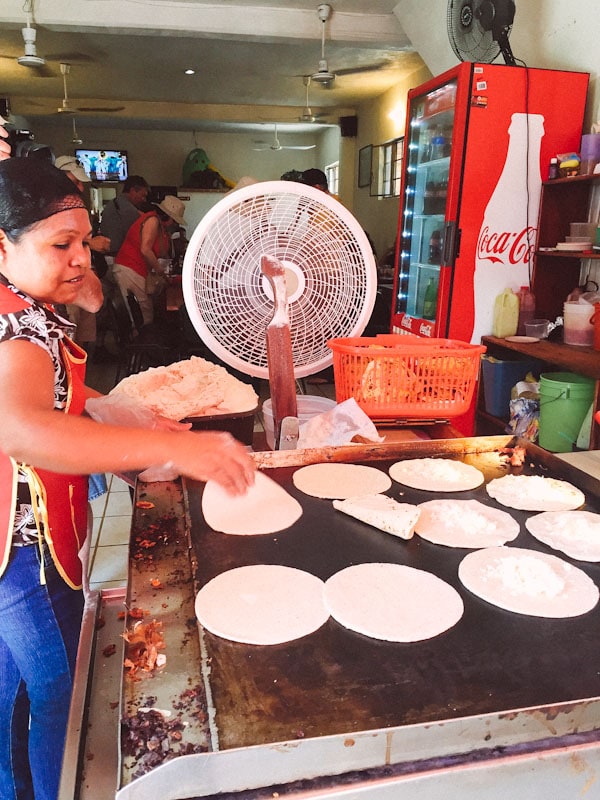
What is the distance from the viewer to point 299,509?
1442 mm

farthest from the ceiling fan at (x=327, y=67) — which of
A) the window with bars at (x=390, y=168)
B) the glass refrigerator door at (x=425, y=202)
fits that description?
the glass refrigerator door at (x=425, y=202)

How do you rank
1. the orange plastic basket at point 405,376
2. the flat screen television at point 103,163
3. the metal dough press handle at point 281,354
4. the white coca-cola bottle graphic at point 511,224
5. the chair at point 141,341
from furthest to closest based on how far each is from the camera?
the flat screen television at point 103,163 → the chair at point 141,341 → the white coca-cola bottle graphic at point 511,224 → the orange plastic basket at point 405,376 → the metal dough press handle at point 281,354

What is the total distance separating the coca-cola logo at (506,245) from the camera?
12.1 ft

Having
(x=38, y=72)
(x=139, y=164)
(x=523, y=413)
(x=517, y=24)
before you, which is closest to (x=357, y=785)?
(x=523, y=413)

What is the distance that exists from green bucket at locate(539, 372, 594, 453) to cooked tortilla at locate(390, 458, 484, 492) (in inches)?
61.3

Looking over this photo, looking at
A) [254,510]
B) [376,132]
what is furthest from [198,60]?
[254,510]

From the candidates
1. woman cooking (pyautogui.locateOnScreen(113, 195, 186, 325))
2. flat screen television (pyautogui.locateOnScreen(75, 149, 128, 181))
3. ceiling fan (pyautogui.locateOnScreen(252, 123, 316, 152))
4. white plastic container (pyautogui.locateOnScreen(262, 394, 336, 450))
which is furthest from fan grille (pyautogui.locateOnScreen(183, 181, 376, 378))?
flat screen television (pyautogui.locateOnScreen(75, 149, 128, 181))

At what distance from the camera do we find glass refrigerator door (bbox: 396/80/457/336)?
154 inches

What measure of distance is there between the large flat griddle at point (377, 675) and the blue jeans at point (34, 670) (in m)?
0.24

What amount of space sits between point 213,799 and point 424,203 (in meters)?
4.14

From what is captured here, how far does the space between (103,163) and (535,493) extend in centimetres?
1222

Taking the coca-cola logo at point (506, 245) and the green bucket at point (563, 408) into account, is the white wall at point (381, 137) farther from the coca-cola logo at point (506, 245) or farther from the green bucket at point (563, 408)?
the green bucket at point (563, 408)

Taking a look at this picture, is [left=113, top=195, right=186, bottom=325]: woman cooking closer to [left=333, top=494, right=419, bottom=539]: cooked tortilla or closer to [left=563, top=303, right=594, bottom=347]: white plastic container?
[left=563, top=303, right=594, bottom=347]: white plastic container

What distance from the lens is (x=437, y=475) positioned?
1.62m
